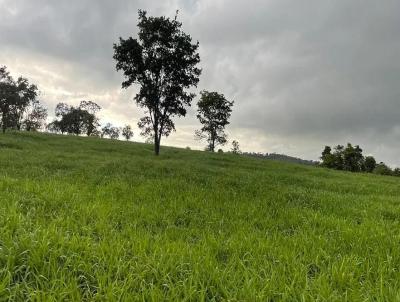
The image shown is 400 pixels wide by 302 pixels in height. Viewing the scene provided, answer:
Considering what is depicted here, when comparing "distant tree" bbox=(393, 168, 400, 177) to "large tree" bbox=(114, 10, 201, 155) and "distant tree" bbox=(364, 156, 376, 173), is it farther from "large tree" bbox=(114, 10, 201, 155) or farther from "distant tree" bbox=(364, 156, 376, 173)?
"large tree" bbox=(114, 10, 201, 155)

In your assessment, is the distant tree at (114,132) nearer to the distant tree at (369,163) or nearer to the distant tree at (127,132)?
the distant tree at (127,132)

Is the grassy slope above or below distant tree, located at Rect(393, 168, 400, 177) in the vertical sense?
below

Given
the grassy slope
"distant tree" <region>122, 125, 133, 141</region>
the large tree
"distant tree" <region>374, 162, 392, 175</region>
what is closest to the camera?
the grassy slope

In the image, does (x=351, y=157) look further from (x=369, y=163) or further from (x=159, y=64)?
(x=159, y=64)

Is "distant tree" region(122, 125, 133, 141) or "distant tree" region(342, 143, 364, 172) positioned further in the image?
"distant tree" region(122, 125, 133, 141)

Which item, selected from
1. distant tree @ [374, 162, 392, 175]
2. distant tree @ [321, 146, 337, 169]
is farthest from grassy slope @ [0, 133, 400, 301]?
distant tree @ [374, 162, 392, 175]

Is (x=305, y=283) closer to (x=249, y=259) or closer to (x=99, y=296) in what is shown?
(x=249, y=259)

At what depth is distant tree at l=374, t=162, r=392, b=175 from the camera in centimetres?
9882

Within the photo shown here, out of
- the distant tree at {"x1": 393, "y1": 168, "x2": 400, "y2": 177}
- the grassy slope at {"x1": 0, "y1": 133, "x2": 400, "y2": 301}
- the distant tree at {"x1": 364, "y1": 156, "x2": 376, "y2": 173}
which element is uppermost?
→ the distant tree at {"x1": 364, "y1": 156, "x2": 376, "y2": 173}

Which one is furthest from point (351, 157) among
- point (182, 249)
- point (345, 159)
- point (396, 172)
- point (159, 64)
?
point (182, 249)

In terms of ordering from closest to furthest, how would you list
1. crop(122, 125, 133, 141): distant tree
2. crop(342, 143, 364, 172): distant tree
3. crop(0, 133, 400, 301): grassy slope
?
crop(0, 133, 400, 301): grassy slope < crop(342, 143, 364, 172): distant tree < crop(122, 125, 133, 141): distant tree

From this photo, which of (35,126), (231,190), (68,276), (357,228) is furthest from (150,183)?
(35,126)

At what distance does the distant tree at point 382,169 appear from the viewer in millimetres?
98825

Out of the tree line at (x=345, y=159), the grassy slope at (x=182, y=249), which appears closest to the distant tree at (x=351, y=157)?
the tree line at (x=345, y=159)
